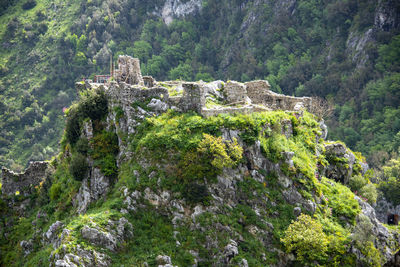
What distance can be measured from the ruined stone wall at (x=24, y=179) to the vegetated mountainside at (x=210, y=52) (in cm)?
6034

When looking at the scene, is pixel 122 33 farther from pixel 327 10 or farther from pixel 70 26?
pixel 327 10

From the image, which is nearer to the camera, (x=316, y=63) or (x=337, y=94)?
(x=337, y=94)

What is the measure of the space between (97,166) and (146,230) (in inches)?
303

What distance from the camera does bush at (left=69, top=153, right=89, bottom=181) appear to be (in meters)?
35.0

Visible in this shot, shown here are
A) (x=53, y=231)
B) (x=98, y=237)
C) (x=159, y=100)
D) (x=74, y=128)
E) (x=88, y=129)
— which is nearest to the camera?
(x=98, y=237)

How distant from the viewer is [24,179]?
145ft

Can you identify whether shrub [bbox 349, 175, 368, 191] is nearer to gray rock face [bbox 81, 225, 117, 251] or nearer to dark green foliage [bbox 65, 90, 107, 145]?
dark green foliage [bbox 65, 90, 107, 145]

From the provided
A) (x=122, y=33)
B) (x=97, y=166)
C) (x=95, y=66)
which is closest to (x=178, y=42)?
(x=122, y=33)

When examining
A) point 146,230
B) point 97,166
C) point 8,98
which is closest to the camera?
point 146,230

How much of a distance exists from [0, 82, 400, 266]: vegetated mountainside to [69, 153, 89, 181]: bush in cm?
8

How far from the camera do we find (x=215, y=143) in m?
31.8

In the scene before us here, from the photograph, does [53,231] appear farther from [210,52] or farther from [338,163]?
[210,52]

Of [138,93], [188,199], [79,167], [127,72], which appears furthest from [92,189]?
[127,72]

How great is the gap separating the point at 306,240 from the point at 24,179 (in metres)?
27.8
